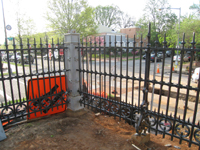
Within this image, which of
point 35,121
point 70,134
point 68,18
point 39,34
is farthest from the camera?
point 39,34

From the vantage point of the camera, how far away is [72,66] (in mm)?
4715

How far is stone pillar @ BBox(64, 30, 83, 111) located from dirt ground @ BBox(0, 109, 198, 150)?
1.75ft

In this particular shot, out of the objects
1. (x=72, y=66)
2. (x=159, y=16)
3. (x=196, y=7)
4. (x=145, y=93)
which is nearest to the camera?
(x=145, y=93)

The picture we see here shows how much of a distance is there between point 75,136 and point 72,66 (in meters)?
2.07

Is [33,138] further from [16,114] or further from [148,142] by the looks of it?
[148,142]

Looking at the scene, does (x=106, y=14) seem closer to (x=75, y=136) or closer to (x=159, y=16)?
(x=159, y=16)

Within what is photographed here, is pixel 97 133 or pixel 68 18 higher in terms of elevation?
pixel 68 18

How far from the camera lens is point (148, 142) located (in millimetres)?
3387

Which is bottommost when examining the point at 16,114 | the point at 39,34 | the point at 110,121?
the point at 110,121

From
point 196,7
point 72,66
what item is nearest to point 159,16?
point 196,7

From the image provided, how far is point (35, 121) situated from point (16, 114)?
588 millimetres

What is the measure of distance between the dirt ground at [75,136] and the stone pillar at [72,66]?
53 cm

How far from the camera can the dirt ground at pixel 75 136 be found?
3226mm

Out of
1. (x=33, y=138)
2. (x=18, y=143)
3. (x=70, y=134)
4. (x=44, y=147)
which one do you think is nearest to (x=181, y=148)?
(x=70, y=134)
